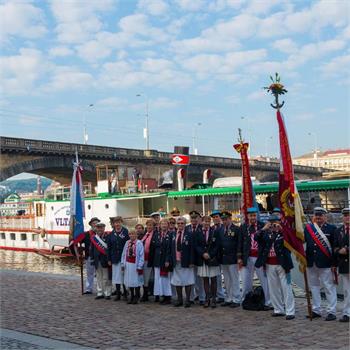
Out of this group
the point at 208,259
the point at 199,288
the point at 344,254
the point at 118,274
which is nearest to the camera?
the point at 344,254

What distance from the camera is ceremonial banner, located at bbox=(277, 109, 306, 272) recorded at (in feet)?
28.8

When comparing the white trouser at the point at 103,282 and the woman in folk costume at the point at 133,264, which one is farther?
the white trouser at the point at 103,282

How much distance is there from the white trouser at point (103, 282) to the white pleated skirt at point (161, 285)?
1.47m

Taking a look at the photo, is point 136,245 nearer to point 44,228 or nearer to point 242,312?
point 242,312

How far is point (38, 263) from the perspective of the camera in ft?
89.7

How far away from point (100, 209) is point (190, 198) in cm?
501

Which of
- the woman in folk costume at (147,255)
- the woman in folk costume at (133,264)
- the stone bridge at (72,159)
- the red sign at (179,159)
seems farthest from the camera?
the stone bridge at (72,159)

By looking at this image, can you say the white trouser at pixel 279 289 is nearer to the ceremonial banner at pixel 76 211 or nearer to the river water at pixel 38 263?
the ceremonial banner at pixel 76 211

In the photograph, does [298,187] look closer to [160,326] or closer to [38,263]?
[160,326]

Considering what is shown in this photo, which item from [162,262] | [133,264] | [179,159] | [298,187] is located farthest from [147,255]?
[179,159]

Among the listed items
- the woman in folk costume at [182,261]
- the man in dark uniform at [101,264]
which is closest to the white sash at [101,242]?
the man in dark uniform at [101,264]

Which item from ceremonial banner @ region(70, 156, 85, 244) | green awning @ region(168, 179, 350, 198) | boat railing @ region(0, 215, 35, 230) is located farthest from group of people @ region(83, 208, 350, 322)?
boat railing @ region(0, 215, 35, 230)

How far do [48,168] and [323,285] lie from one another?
44.9m

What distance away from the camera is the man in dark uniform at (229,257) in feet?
33.4
